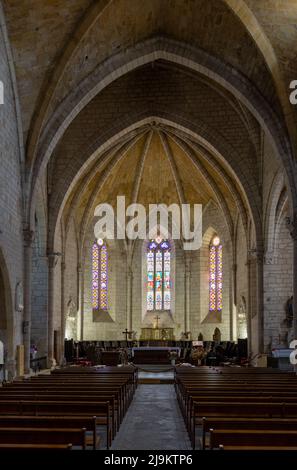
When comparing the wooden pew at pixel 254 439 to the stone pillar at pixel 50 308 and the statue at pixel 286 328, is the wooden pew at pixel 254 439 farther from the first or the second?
the stone pillar at pixel 50 308

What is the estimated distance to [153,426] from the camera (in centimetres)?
1298

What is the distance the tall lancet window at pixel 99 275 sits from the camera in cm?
4206

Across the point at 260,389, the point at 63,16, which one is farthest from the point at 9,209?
the point at 260,389

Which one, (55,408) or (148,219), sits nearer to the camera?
(55,408)

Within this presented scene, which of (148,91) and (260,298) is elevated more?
(148,91)

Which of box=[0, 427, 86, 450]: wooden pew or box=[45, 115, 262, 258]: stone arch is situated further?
box=[45, 115, 262, 258]: stone arch

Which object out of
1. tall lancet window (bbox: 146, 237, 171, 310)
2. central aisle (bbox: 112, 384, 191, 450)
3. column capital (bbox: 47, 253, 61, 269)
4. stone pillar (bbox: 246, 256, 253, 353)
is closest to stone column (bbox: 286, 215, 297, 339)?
central aisle (bbox: 112, 384, 191, 450)

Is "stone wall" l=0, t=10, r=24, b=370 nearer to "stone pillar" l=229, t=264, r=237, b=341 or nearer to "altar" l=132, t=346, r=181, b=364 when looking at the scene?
"altar" l=132, t=346, r=181, b=364

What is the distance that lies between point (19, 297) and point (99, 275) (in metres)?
18.6

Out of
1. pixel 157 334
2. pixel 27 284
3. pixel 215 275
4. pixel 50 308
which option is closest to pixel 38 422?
pixel 27 284

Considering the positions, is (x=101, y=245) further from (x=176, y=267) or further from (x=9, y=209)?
(x=9, y=209)

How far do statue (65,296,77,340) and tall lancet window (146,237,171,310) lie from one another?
6.06m

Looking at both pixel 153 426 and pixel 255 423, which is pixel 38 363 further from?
pixel 255 423

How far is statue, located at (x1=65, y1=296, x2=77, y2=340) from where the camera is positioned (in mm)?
37822
